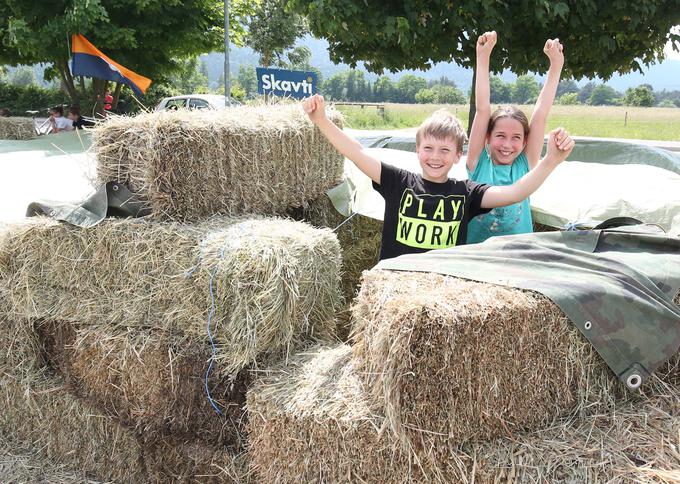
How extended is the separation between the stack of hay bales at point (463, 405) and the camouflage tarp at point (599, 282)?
68mm

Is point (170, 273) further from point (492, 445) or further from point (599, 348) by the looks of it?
point (599, 348)

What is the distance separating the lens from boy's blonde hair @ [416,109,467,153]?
2.99 m

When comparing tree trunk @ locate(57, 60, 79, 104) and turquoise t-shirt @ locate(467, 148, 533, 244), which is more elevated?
tree trunk @ locate(57, 60, 79, 104)

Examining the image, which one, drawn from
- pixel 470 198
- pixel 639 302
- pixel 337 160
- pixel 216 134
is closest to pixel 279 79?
pixel 337 160

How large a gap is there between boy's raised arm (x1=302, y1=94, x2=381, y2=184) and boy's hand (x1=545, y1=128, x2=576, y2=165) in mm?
874

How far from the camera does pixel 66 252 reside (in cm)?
317

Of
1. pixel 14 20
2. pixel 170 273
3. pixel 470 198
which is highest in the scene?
pixel 14 20

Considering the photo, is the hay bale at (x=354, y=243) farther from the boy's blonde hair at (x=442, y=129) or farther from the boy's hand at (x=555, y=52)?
the boy's hand at (x=555, y=52)

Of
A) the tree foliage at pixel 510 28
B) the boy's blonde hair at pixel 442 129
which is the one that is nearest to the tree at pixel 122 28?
the tree foliage at pixel 510 28

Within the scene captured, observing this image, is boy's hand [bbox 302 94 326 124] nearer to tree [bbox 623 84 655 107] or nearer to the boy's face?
the boy's face

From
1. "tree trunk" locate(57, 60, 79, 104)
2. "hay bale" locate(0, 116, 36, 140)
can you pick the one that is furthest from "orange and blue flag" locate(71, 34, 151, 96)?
"tree trunk" locate(57, 60, 79, 104)

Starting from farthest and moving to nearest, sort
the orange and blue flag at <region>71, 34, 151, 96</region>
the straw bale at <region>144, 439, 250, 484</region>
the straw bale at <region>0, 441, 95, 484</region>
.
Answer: the orange and blue flag at <region>71, 34, 151, 96</region>
the straw bale at <region>0, 441, 95, 484</region>
the straw bale at <region>144, 439, 250, 484</region>

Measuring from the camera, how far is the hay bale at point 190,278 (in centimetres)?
264

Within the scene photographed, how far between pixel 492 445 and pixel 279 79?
546cm
